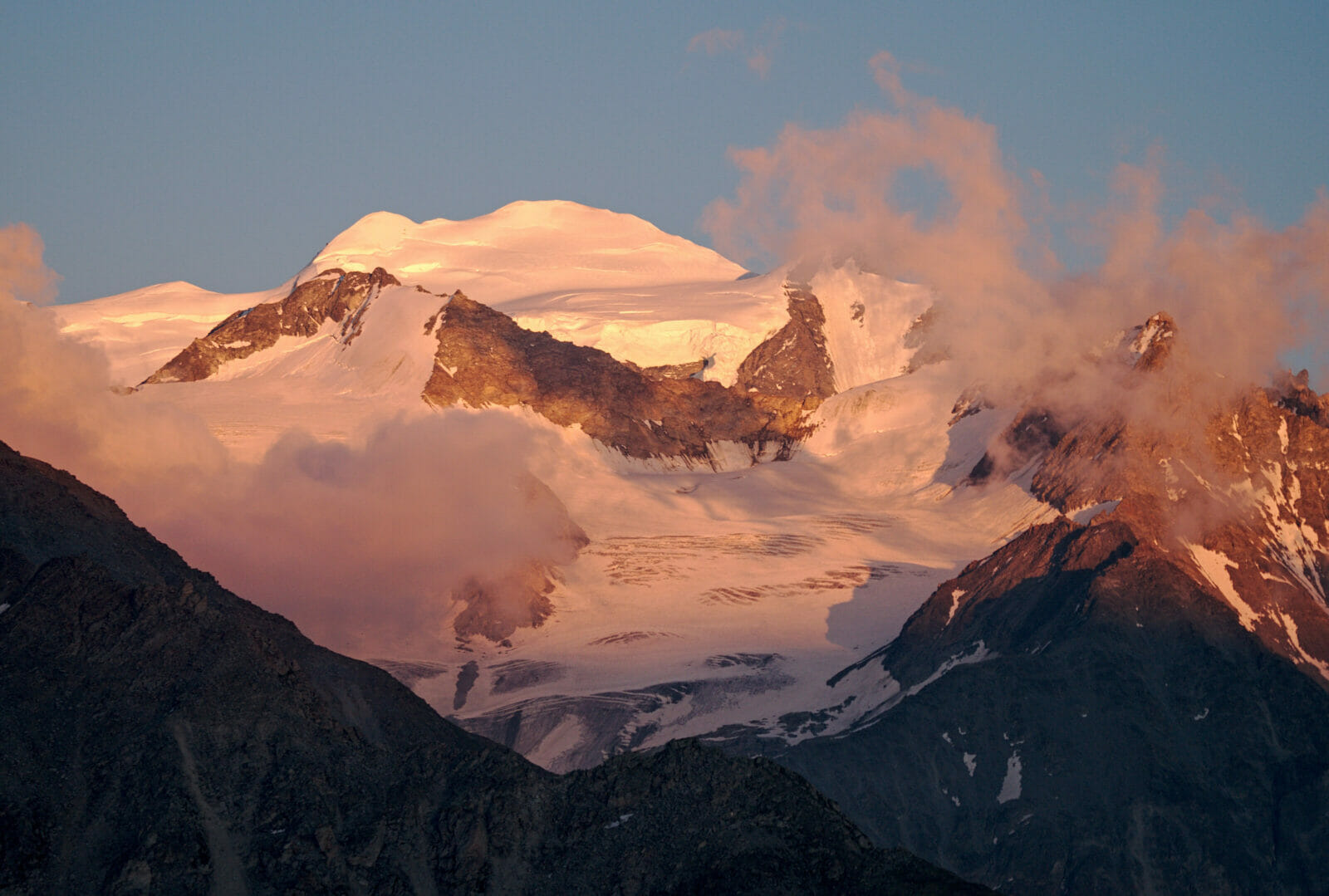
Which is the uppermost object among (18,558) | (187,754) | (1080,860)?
(18,558)

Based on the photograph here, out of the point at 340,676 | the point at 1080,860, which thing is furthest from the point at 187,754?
the point at 1080,860

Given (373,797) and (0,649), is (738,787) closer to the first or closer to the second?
(373,797)

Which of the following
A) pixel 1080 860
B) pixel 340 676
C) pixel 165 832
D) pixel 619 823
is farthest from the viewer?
pixel 1080 860

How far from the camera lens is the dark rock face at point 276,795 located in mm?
111000

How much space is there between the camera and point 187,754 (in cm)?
11712

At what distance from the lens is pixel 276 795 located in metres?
116

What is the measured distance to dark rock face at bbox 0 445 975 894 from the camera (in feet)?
364

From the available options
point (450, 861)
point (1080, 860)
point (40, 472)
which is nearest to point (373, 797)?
point (450, 861)

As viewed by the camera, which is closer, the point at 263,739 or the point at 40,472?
the point at 263,739

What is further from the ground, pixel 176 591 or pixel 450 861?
pixel 176 591

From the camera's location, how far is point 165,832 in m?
111

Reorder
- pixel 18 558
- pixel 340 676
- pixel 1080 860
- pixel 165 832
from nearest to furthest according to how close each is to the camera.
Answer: pixel 165 832 < pixel 18 558 < pixel 340 676 < pixel 1080 860

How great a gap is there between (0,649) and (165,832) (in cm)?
1667

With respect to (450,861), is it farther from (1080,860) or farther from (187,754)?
(1080,860)
